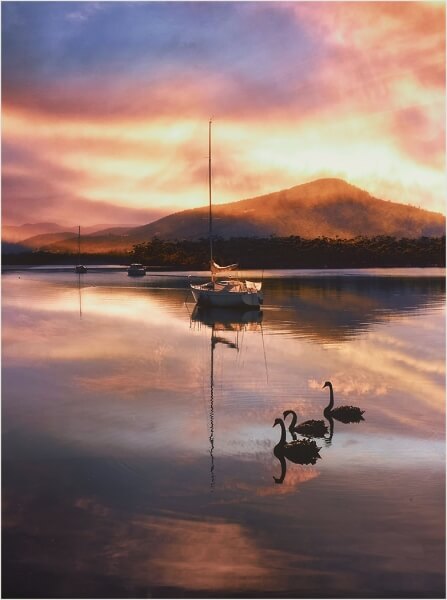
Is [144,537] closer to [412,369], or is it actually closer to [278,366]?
[278,366]

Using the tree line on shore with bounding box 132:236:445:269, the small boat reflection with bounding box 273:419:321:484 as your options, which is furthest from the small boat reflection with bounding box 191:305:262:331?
the tree line on shore with bounding box 132:236:445:269

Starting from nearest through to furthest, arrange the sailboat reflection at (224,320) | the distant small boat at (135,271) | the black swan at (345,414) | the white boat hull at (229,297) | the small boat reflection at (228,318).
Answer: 1. the black swan at (345,414)
2. the sailboat reflection at (224,320)
3. the small boat reflection at (228,318)
4. the white boat hull at (229,297)
5. the distant small boat at (135,271)

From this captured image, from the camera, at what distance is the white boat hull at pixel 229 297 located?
139ft

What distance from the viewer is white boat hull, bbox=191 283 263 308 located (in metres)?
42.2

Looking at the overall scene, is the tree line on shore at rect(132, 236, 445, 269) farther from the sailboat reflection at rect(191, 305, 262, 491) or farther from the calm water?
the calm water

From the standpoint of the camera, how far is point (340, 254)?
149 m

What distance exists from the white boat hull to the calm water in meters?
13.2

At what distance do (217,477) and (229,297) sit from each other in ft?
101

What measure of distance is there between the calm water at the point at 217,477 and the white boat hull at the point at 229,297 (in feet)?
43.3

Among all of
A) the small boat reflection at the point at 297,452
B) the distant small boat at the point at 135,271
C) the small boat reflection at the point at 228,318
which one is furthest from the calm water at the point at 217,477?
the distant small boat at the point at 135,271

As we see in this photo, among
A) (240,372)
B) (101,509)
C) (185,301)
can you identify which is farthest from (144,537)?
(185,301)

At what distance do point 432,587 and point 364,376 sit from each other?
46.7ft

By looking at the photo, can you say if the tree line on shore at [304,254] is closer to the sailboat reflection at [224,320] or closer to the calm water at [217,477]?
the sailboat reflection at [224,320]

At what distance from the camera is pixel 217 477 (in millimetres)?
12445
